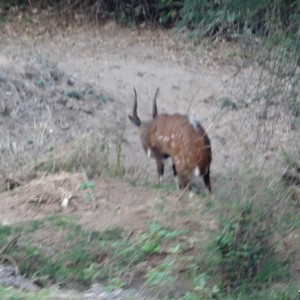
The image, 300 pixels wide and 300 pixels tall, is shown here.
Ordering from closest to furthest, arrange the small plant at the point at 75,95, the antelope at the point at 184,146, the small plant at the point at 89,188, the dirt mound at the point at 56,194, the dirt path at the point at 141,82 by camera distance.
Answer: the dirt mound at the point at 56,194, the small plant at the point at 89,188, the antelope at the point at 184,146, the dirt path at the point at 141,82, the small plant at the point at 75,95

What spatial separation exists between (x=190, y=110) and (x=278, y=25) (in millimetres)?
7016

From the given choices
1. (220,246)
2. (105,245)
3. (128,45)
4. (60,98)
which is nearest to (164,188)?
(105,245)

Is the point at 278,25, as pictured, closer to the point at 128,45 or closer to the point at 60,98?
the point at 60,98

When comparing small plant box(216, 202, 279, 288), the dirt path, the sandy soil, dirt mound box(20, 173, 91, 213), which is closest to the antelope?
the dirt path

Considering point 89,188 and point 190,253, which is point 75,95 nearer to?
point 89,188

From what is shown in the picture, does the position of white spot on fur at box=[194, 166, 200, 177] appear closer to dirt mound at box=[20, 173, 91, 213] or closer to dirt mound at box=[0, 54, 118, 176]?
dirt mound at box=[20, 173, 91, 213]

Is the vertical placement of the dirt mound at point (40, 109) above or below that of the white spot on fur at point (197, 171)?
below

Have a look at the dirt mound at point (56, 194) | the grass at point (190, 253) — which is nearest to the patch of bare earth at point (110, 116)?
the dirt mound at point (56, 194)

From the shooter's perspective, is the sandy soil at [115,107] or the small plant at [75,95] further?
the small plant at [75,95]

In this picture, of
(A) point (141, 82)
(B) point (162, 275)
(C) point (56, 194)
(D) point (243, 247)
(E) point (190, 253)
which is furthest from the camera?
(A) point (141, 82)

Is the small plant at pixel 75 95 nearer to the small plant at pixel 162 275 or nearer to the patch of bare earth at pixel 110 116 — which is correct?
the patch of bare earth at pixel 110 116

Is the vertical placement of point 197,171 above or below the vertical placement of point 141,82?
above

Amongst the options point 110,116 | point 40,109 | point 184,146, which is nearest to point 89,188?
point 184,146

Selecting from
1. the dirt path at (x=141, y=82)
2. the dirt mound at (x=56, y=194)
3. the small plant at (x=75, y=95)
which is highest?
the dirt mound at (x=56, y=194)
